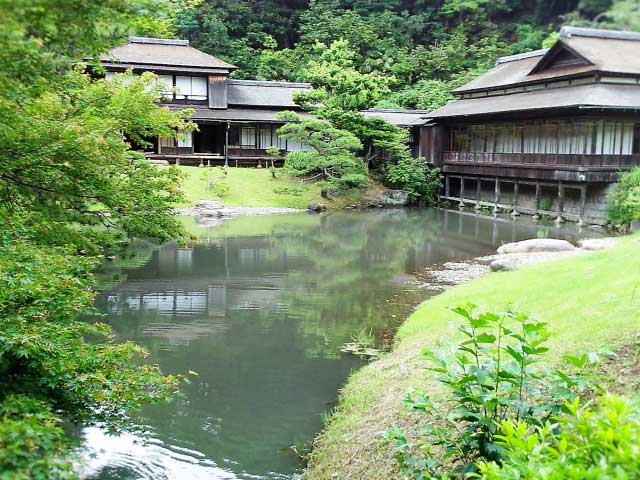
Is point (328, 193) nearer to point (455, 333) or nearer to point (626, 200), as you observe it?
point (626, 200)

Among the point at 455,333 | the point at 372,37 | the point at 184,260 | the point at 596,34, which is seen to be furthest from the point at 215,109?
the point at 455,333

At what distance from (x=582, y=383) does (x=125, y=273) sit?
15.1 metres

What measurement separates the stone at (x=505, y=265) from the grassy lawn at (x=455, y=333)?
266 cm

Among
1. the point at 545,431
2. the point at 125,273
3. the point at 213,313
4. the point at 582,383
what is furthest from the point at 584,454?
the point at 125,273

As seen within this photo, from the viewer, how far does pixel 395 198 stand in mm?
35062

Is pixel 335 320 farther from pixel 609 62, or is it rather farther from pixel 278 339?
pixel 609 62

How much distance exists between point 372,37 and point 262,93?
16.0 metres

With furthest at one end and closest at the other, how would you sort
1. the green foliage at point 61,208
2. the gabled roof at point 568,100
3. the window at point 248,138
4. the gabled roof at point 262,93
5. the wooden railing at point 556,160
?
1. the gabled roof at point 262,93
2. the window at point 248,138
3. the wooden railing at point 556,160
4. the gabled roof at point 568,100
5. the green foliage at point 61,208

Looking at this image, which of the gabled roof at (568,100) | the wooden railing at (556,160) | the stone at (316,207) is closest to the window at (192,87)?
the stone at (316,207)

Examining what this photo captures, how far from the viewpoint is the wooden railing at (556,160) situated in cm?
2455

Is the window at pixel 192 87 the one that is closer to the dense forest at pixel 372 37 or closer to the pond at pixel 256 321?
the dense forest at pixel 372 37

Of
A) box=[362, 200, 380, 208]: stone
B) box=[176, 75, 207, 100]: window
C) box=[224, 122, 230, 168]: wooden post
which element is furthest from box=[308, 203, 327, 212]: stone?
box=[176, 75, 207, 100]: window

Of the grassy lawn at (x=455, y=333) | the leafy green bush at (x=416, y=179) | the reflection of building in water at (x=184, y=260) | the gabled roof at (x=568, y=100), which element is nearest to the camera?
the grassy lawn at (x=455, y=333)

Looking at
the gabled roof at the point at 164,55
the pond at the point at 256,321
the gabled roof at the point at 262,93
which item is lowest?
the pond at the point at 256,321
